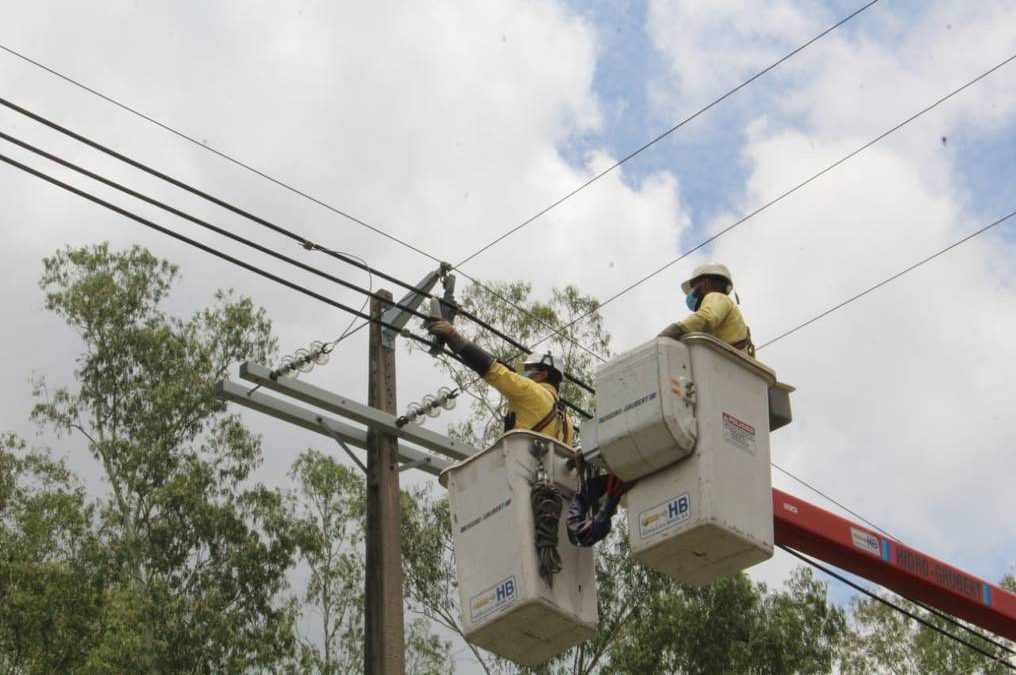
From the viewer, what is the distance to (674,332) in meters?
7.82

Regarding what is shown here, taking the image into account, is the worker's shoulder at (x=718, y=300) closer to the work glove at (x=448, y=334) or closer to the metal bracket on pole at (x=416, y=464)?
the work glove at (x=448, y=334)

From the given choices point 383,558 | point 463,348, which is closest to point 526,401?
point 463,348

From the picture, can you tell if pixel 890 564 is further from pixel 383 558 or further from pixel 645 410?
pixel 383 558

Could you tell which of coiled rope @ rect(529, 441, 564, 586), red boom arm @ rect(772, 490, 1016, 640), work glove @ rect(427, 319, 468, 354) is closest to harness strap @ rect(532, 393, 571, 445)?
coiled rope @ rect(529, 441, 564, 586)

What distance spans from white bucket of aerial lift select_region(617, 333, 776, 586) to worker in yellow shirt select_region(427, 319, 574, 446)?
2.93 feet

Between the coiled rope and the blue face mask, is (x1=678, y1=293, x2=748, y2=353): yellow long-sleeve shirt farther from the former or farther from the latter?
the coiled rope

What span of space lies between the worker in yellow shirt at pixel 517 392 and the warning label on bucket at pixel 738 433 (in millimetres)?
1287

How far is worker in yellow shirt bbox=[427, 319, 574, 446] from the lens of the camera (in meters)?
8.56

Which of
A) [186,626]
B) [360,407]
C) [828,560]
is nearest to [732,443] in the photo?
[828,560]

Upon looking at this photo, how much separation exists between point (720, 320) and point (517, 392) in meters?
1.28

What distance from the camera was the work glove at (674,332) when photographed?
7793 millimetres

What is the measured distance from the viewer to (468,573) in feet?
27.3

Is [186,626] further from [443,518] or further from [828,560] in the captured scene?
[828,560]

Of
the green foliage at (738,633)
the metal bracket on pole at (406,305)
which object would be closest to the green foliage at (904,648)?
the green foliage at (738,633)
